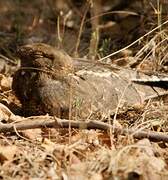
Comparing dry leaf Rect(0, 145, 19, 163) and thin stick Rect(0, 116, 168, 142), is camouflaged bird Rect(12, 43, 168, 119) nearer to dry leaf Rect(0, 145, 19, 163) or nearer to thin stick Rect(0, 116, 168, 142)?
thin stick Rect(0, 116, 168, 142)

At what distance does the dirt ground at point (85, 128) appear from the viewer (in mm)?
2514

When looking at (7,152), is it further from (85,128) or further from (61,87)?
(61,87)

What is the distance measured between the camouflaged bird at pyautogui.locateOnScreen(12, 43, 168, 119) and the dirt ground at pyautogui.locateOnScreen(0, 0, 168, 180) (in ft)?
0.36

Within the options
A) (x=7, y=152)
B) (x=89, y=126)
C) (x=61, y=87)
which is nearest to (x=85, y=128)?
(x=89, y=126)

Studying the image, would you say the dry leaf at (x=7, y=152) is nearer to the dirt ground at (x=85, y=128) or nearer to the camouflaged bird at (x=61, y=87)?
the dirt ground at (x=85, y=128)

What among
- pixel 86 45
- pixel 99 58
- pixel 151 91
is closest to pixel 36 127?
pixel 151 91

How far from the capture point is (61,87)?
3268 mm

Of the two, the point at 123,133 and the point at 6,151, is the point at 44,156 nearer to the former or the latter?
the point at 6,151

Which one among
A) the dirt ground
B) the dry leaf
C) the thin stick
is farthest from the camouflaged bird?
the dry leaf

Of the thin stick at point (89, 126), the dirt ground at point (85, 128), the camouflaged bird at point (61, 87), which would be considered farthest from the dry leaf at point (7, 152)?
the camouflaged bird at point (61, 87)

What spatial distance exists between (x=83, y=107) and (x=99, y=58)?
3.89 ft

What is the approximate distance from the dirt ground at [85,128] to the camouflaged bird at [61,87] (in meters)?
0.11

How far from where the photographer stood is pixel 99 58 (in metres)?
4.39

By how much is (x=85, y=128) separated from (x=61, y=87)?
54 cm
